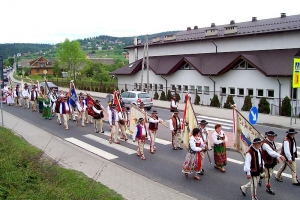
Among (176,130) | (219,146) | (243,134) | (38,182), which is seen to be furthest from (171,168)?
(38,182)

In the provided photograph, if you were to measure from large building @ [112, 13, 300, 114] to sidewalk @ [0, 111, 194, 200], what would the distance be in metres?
17.3

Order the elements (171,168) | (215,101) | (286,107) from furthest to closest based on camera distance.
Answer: (215,101) < (286,107) < (171,168)

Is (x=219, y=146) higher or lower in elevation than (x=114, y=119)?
lower

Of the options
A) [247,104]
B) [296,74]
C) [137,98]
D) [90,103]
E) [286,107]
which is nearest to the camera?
[90,103]

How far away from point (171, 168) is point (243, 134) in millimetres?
2645

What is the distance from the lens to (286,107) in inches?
926

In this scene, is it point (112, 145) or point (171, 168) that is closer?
point (171, 168)

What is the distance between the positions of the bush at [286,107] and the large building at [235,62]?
93 cm

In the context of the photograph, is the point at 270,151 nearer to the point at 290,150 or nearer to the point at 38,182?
the point at 290,150

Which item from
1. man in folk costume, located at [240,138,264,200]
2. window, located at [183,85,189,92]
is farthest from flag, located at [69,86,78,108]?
window, located at [183,85,189,92]

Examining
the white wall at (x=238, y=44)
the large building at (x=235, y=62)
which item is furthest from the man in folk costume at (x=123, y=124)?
the white wall at (x=238, y=44)

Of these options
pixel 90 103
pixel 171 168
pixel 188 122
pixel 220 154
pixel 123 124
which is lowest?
pixel 171 168

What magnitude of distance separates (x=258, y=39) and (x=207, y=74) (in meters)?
5.61

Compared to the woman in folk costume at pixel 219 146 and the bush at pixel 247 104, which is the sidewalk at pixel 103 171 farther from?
the bush at pixel 247 104
